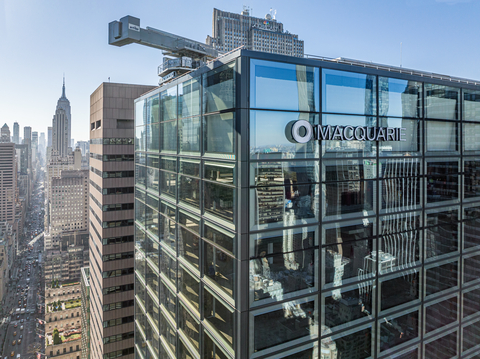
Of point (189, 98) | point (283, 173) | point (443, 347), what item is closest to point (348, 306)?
point (283, 173)

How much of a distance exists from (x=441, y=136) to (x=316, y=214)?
318 inches

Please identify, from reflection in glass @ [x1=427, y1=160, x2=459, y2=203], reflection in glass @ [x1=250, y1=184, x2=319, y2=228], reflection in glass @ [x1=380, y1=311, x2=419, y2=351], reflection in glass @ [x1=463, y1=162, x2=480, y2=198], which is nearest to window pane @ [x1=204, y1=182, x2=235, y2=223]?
reflection in glass @ [x1=250, y1=184, x2=319, y2=228]

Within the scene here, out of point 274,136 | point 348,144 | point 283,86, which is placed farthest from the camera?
point 348,144

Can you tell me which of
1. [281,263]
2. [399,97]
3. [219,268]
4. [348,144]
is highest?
[399,97]

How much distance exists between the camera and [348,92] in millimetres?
12375

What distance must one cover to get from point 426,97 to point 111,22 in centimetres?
1527

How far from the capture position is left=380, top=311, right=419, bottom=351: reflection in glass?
45.0 feet

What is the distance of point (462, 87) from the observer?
15680 mm

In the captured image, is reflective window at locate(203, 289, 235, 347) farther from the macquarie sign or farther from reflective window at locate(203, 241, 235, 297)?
the macquarie sign

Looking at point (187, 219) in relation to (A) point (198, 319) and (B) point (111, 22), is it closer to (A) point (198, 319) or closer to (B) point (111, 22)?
(A) point (198, 319)

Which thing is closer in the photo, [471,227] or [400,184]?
[400,184]

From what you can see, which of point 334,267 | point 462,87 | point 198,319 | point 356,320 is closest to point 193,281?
point 198,319

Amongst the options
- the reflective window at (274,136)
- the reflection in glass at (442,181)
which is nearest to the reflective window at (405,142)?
the reflection in glass at (442,181)

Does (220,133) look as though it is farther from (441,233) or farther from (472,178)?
(472,178)
